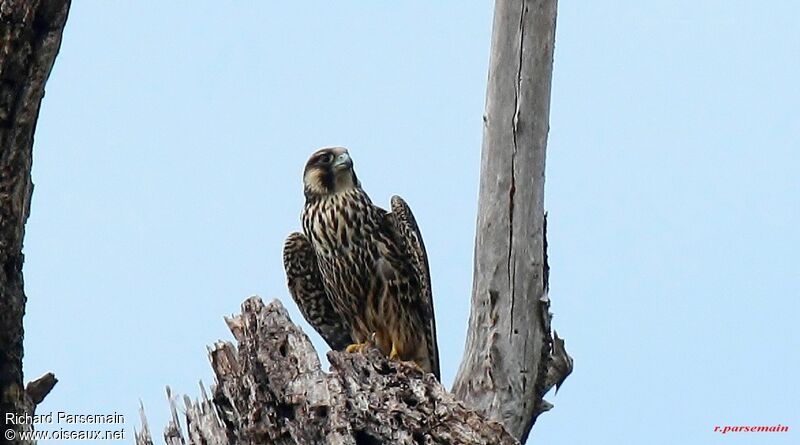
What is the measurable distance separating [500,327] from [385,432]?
139 centimetres

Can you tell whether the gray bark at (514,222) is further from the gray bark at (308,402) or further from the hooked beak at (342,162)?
the hooked beak at (342,162)

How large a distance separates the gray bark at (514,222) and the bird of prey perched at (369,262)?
3.82 ft

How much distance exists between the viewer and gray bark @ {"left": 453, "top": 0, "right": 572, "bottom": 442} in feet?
17.4

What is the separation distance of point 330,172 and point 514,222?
5.44 ft

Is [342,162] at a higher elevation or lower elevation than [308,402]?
higher

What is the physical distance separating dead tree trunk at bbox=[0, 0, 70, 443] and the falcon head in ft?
9.69

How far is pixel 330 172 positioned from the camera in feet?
22.0

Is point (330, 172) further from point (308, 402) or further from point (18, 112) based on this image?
point (18, 112)

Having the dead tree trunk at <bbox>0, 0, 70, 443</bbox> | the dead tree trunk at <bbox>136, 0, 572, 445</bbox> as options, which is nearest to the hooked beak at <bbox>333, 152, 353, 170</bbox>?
the dead tree trunk at <bbox>136, 0, 572, 445</bbox>

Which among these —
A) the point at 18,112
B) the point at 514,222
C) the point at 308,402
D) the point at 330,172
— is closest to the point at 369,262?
the point at 330,172

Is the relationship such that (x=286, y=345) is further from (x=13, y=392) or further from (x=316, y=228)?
(x=316, y=228)

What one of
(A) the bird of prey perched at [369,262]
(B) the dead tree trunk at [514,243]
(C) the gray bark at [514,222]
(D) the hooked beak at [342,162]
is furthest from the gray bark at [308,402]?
(D) the hooked beak at [342,162]

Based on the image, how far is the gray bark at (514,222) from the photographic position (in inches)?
209

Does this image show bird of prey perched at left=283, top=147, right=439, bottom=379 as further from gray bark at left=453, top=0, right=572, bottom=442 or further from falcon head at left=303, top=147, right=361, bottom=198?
gray bark at left=453, top=0, right=572, bottom=442
